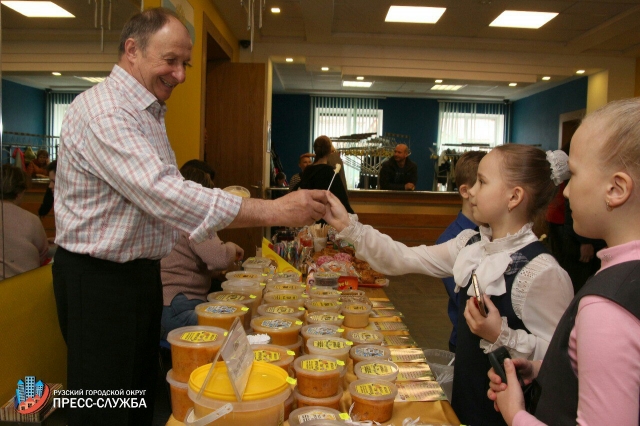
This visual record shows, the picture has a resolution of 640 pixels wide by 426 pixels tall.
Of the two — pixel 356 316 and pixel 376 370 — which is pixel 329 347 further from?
pixel 356 316

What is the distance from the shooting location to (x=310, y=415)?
3.76ft

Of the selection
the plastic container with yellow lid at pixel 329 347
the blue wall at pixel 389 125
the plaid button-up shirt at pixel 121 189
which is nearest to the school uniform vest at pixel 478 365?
the plastic container with yellow lid at pixel 329 347

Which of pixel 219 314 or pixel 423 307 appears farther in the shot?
pixel 423 307

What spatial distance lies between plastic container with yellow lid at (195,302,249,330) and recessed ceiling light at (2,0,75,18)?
1354 mm

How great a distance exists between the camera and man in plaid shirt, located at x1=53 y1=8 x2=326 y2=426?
57.4 inches

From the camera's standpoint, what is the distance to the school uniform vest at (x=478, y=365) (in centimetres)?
147

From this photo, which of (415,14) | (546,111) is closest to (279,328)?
(415,14)

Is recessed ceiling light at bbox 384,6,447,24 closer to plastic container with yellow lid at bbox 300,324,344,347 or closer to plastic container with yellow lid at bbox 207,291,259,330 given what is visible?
plastic container with yellow lid at bbox 207,291,259,330

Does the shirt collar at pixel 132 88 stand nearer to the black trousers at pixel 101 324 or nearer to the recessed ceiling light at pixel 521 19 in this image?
the black trousers at pixel 101 324

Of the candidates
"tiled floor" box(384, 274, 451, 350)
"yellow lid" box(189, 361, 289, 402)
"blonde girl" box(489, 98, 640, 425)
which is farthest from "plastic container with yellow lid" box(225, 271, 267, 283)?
"tiled floor" box(384, 274, 451, 350)

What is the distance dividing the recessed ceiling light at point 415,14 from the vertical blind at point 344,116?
5.86m

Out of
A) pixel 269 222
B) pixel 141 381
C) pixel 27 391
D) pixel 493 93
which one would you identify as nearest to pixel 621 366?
pixel 269 222

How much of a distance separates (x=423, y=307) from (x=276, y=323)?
13.2ft

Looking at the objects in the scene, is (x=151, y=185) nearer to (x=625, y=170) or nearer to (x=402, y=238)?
(x=625, y=170)
